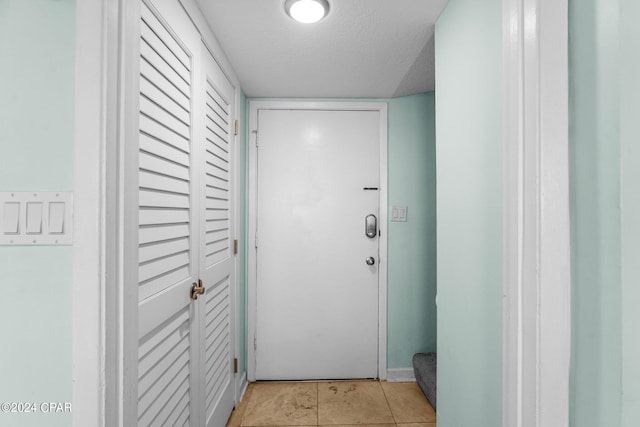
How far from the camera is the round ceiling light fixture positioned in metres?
1.23

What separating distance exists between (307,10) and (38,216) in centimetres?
118

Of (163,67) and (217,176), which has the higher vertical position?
(163,67)

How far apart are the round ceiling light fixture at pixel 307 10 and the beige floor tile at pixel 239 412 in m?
2.16

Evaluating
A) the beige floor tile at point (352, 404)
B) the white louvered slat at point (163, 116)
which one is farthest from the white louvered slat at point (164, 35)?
the beige floor tile at point (352, 404)

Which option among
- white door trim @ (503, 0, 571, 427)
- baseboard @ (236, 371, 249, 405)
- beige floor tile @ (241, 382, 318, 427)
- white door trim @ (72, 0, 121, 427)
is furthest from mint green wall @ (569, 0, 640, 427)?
baseboard @ (236, 371, 249, 405)

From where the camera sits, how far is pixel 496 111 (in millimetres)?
875

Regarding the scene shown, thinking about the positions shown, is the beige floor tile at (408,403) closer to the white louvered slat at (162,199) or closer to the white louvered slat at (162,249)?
the white louvered slat at (162,249)

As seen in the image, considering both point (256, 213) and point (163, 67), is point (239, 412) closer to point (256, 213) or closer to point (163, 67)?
point (256, 213)

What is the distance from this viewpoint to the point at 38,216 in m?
0.72

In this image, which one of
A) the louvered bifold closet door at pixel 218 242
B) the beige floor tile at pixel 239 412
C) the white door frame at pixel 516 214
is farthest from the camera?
the beige floor tile at pixel 239 412

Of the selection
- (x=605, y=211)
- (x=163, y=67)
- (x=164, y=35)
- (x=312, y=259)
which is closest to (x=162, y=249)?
(x=163, y=67)

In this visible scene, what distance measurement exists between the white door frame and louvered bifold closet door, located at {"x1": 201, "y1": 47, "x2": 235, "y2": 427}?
0.69m

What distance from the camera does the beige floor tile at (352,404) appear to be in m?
1.83

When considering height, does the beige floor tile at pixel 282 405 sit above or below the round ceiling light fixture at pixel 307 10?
below
